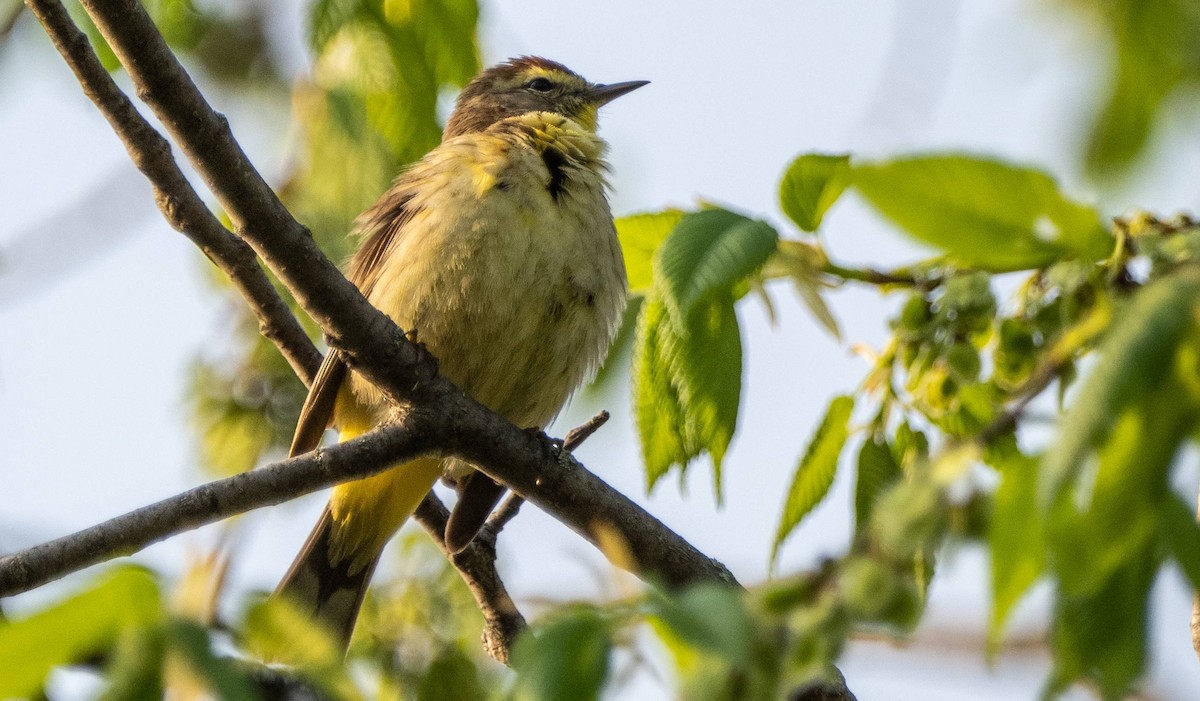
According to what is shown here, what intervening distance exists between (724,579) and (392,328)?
4.42 ft

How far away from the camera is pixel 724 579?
4.22m

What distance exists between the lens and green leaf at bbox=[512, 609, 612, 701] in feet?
6.30

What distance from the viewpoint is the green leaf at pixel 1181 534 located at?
77.4 inches

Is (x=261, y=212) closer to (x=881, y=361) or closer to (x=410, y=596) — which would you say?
(x=881, y=361)

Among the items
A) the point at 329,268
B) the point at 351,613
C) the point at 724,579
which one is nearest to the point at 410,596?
the point at 351,613

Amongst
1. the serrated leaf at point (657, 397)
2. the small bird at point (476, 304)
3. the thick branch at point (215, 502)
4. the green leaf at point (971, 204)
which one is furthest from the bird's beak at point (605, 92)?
the green leaf at point (971, 204)

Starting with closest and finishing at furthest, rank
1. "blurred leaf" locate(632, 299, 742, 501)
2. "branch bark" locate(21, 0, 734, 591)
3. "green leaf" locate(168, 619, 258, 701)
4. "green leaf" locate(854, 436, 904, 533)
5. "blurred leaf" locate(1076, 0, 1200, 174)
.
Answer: "green leaf" locate(168, 619, 258, 701), "blurred leaf" locate(632, 299, 742, 501), "green leaf" locate(854, 436, 904, 533), "branch bark" locate(21, 0, 734, 591), "blurred leaf" locate(1076, 0, 1200, 174)

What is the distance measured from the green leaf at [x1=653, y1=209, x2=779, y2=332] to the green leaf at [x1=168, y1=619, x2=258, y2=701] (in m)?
1.03

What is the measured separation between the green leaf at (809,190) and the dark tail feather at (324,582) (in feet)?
10.9

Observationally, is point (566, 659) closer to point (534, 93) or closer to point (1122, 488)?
point (1122, 488)

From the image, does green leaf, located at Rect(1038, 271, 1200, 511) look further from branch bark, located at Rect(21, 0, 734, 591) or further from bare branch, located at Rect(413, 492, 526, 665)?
bare branch, located at Rect(413, 492, 526, 665)

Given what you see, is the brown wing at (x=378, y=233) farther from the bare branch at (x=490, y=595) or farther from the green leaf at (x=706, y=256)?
the green leaf at (x=706, y=256)

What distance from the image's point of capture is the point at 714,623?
1.84 meters

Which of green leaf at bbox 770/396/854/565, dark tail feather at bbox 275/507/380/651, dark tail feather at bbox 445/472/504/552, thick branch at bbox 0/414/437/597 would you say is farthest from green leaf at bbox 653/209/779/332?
dark tail feather at bbox 275/507/380/651
